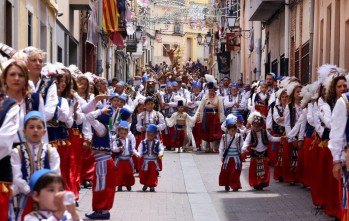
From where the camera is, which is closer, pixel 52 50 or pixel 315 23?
pixel 315 23

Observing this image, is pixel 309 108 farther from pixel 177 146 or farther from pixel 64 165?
pixel 177 146

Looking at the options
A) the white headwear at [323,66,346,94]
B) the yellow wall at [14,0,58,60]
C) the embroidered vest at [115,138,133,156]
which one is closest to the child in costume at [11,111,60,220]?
the white headwear at [323,66,346,94]

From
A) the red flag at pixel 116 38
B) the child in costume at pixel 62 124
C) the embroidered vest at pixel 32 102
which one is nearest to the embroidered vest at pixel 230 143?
the child in costume at pixel 62 124

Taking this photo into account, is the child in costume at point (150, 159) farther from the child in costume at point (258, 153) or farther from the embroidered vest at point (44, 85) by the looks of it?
the embroidered vest at point (44, 85)

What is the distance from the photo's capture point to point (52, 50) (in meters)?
26.7

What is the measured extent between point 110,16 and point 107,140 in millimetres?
26968

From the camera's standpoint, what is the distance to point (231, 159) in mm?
16688

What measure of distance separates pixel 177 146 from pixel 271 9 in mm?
9418

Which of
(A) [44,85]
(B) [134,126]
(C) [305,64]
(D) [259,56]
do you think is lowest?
(B) [134,126]

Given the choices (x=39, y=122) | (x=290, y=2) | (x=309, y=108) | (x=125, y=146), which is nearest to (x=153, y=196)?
(x=125, y=146)

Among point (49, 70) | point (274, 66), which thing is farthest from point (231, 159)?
point (274, 66)

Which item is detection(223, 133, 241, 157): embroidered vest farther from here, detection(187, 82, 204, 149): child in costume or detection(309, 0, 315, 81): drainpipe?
detection(187, 82, 204, 149): child in costume

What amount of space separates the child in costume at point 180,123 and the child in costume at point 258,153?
348 inches

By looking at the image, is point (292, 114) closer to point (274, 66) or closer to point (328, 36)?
point (328, 36)
